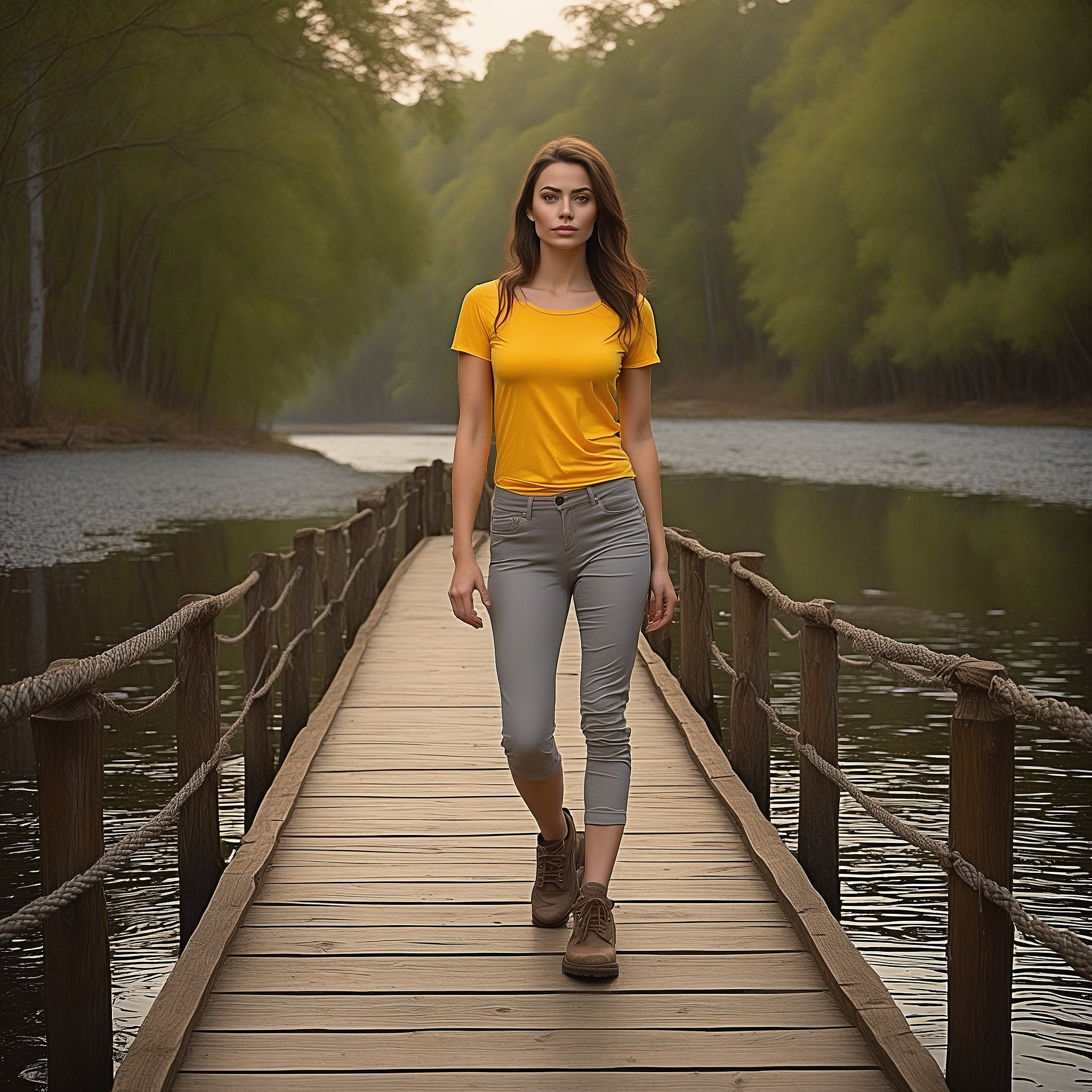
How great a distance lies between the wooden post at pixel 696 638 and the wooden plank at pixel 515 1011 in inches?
128

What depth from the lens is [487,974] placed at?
3359 millimetres

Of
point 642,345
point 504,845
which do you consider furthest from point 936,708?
point 642,345

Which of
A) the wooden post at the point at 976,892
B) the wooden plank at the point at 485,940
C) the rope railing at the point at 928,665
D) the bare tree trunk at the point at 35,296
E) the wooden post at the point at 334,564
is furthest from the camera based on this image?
the bare tree trunk at the point at 35,296

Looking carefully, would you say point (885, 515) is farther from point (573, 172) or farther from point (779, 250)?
point (779, 250)

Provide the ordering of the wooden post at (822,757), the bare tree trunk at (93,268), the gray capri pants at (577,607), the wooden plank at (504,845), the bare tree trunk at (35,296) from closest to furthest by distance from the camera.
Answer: the gray capri pants at (577,607)
the wooden post at (822,757)
the wooden plank at (504,845)
the bare tree trunk at (35,296)
the bare tree trunk at (93,268)

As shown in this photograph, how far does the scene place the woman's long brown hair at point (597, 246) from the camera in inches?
127

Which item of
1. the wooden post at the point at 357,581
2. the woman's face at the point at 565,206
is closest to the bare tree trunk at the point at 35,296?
the wooden post at the point at 357,581

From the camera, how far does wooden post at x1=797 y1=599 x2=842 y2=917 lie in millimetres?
4227

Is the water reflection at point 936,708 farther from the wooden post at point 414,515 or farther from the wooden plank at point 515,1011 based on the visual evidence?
the wooden post at point 414,515

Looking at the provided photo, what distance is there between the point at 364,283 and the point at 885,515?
17.3 meters

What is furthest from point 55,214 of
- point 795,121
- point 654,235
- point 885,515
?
point 654,235

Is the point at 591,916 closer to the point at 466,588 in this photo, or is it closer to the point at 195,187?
the point at 466,588

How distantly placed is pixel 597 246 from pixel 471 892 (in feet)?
5.70

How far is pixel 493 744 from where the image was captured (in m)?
5.91
